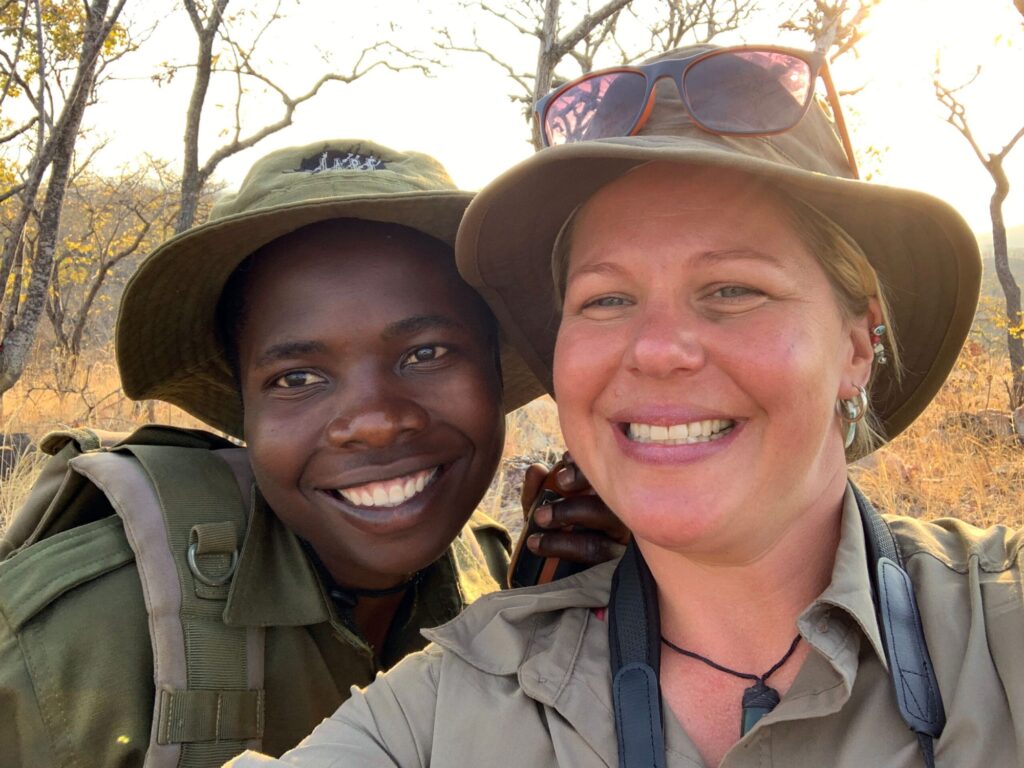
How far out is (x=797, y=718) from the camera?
1342 millimetres

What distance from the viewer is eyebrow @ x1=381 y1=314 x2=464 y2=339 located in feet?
6.94

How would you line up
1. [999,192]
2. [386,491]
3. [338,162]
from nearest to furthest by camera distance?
[386,491], [338,162], [999,192]

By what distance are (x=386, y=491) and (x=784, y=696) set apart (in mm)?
1073

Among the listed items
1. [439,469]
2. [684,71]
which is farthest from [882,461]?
[684,71]

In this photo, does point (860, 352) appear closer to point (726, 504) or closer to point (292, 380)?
point (726, 504)

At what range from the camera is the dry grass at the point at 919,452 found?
623 centimetres

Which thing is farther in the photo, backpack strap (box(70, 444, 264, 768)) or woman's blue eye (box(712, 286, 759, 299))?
backpack strap (box(70, 444, 264, 768))

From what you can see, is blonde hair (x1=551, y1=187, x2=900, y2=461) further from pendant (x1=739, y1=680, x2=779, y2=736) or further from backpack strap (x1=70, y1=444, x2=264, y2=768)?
backpack strap (x1=70, y1=444, x2=264, y2=768)

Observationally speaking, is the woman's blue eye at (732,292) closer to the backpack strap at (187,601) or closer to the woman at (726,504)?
the woman at (726,504)

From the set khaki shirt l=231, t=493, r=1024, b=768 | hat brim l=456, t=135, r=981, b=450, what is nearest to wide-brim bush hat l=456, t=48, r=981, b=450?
hat brim l=456, t=135, r=981, b=450

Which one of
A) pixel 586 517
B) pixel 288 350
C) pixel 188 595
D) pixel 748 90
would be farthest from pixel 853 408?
pixel 188 595

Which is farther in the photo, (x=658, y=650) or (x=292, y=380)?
(x=292, y=380)

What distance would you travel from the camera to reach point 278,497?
218cm

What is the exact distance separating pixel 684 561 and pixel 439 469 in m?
0.77
